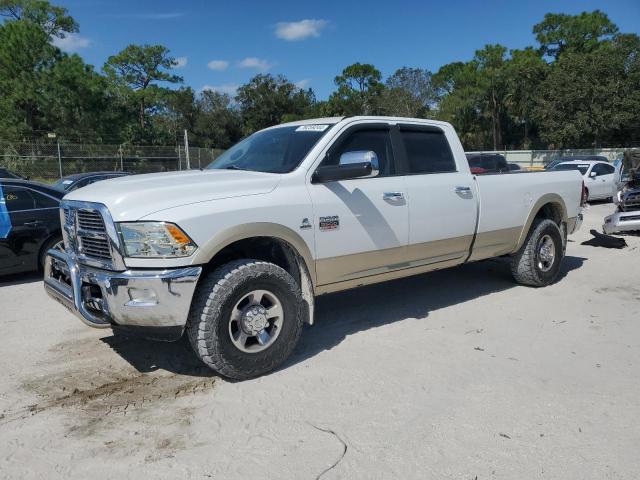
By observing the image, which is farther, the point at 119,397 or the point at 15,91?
the point at 15,91

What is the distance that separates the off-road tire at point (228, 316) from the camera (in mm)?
3836

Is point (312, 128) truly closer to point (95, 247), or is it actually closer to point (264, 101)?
point (95, 247)

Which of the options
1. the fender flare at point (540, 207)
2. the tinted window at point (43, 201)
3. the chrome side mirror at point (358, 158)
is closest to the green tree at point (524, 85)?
the fender flare at point (540, 207)

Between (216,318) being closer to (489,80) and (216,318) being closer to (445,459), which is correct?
(445,459)

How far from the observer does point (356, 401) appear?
372 cm

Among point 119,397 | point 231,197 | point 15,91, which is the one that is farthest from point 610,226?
point 15,91

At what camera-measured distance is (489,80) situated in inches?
2157

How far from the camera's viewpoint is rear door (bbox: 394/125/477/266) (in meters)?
5.18

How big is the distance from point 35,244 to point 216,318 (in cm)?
506

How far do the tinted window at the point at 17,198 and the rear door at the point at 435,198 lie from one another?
5.54 meters

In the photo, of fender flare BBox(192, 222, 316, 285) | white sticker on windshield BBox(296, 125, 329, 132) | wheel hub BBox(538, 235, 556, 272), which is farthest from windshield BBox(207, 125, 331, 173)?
wheel hub BBox(538, 235, 556, 272)

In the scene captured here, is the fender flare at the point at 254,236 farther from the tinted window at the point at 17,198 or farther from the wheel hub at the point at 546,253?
the tinted window at the point at 17,198

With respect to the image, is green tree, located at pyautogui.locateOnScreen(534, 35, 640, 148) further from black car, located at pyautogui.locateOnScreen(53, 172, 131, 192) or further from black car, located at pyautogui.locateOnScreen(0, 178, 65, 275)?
black car, located at pyautogui.locateOnScreen(0, 178, 65, 275)

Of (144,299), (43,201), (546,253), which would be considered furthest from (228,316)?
(43,201)
